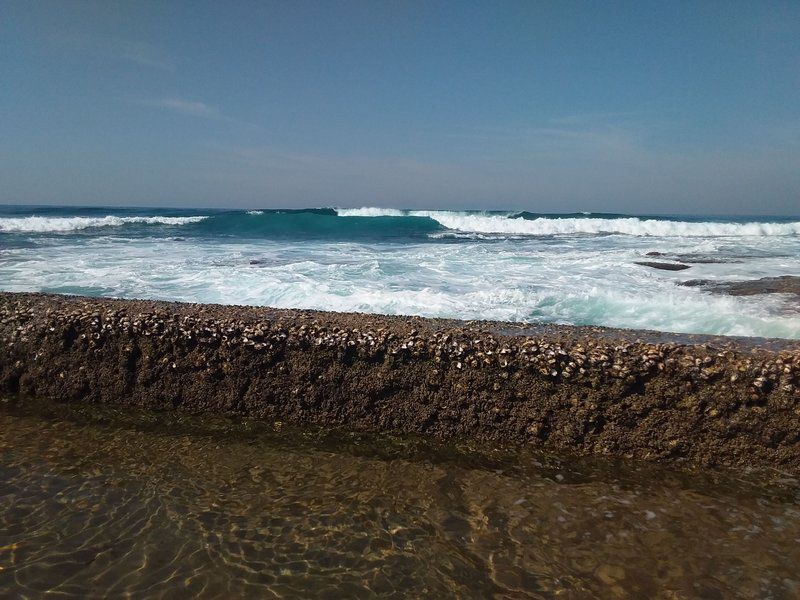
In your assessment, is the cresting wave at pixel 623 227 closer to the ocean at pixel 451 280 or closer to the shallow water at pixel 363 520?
the ocean at pixel 451 280

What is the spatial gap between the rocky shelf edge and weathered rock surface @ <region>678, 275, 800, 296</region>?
6.89 m

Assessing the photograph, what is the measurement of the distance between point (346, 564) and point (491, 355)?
1.89 metres

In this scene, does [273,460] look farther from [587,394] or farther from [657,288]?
[657,288]

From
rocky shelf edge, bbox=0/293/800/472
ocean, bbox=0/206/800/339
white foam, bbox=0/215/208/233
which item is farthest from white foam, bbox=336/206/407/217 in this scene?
rocky shelf edge, bbox=0/293/800/472

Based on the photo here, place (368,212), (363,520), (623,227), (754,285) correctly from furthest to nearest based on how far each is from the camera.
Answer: (368,212) → (623,227) → (754,285) → (363,520)

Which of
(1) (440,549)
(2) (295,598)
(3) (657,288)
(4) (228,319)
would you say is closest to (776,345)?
(1) (440,549)

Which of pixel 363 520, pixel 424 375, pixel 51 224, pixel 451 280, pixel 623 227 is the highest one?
pixel 623 227

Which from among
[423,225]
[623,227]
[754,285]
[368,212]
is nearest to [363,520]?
[754,285]

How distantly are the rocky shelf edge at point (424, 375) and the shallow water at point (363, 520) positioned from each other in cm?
22

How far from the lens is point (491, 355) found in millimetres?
4043

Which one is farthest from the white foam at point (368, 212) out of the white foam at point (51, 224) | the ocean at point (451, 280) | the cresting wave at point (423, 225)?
the ocean at point (451, 280)

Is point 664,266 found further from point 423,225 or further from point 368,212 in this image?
point 368,212

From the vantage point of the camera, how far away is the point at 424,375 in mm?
4160

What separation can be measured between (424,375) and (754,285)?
9.48m
